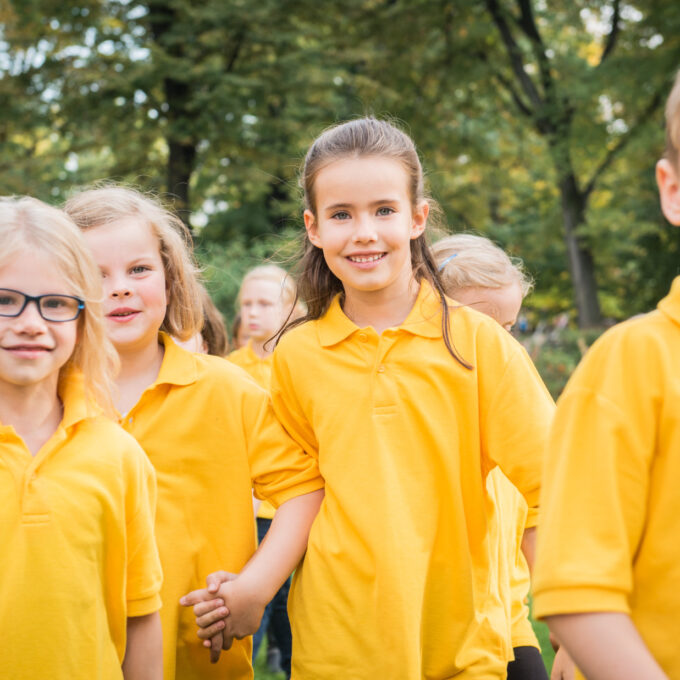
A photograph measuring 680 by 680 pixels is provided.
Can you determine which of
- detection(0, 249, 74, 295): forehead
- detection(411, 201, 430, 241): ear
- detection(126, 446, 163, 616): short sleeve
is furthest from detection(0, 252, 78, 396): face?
detection(411, 201, 430, 241): ear

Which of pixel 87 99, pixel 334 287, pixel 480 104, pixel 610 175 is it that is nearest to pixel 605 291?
pixel 610 175

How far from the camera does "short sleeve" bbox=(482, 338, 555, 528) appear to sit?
2373mm

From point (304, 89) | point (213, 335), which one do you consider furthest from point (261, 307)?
point (304, 89)

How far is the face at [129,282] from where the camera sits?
2.91 m

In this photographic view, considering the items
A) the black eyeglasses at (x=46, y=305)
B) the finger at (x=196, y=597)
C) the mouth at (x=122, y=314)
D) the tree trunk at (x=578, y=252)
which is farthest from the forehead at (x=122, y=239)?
the tree trunk at (x=578, y=252)

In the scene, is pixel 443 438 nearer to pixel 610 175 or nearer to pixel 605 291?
pixel 610 175

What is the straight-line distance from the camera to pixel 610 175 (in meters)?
23.2

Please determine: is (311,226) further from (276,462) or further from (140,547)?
(140,547)

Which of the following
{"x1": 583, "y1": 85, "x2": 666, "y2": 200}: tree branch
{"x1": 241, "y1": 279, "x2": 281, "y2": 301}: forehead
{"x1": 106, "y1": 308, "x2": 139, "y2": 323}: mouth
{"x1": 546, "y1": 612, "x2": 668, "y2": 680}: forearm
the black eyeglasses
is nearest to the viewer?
{"x1": 546, "y1": 612, "x2": 668, "y2": 680}: forearm

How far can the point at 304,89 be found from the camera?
16250mm

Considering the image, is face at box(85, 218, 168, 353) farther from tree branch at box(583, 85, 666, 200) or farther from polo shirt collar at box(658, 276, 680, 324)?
tree branch at box(583, 85, 666, 200)

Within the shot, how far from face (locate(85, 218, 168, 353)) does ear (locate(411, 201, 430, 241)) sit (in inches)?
36.1

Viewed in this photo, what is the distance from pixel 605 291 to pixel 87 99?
55.6 feet

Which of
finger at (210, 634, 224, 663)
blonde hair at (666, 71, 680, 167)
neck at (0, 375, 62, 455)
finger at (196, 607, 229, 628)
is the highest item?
blonde hair at (666, 71, 680, 167)
